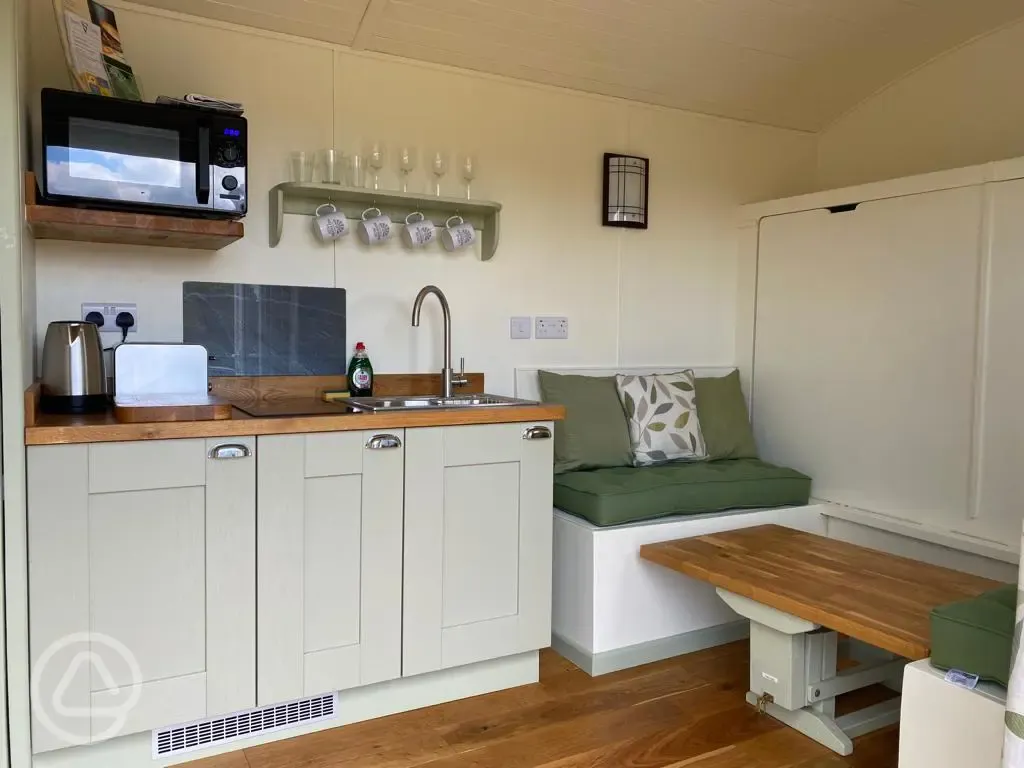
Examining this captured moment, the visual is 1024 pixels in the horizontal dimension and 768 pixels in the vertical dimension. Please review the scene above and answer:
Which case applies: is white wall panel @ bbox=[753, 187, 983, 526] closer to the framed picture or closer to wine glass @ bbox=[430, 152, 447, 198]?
the framed picture

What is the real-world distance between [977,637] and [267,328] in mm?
2205

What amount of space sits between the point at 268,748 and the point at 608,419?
5.44ft

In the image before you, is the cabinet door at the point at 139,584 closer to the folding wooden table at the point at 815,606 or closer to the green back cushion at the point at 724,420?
the folding wooden table at the point at 815,606

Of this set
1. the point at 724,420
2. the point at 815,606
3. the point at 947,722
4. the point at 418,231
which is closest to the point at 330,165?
the point at 418,231

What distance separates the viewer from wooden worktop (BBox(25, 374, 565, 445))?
1907 millimetres

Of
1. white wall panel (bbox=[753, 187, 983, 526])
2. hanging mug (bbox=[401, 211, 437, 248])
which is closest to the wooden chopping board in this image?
hanging mug (bbox=[401, 211, 437, 248])

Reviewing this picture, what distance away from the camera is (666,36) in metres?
2.97

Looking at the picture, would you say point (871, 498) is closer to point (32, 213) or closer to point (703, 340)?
point (703, 340)

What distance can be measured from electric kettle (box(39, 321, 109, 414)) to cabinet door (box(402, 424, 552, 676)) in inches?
35.0

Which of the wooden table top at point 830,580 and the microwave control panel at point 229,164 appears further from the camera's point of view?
the microwave control panel at point 229,164

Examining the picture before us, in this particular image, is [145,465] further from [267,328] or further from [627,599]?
[627,599]

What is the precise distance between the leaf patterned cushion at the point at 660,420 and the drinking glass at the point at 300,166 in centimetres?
145

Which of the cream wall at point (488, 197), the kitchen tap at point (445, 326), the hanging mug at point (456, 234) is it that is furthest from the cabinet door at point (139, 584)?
the hanging mug at point (456, 234)

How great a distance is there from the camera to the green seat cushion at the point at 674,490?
2.73 metres
